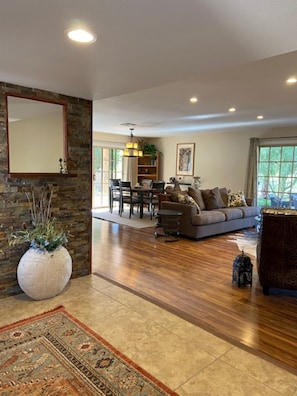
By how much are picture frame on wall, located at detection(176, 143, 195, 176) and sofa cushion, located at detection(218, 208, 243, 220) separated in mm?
3055

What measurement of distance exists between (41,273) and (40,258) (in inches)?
5.5

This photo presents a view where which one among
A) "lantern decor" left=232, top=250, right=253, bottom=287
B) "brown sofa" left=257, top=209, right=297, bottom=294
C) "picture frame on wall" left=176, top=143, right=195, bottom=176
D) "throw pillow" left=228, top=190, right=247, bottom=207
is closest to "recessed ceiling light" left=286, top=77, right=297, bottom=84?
"brown sofa" left=257, top=209, right=297, bottom=294

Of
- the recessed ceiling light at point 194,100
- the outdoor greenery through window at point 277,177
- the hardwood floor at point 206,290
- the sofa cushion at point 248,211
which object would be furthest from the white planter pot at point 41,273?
the outdoor greenery through window at point 277,177

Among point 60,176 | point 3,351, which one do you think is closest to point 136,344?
point 3,351

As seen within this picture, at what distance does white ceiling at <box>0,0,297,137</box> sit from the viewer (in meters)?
1.40

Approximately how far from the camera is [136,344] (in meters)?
2.16

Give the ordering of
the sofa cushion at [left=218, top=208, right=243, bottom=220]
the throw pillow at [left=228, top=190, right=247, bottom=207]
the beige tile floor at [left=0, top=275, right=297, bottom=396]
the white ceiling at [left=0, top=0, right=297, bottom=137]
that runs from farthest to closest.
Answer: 1. the throw pillow at [left=228, top=190, right=247, bottom=207]
2. the sofa cushion at [left=218, top=208, right=243, bottom=220]
3. the beige tile floor at [left=0, top=275, right=297, bottom=396]
4. the white ceiling at [left=0, top=0, right=297, bottom=137]

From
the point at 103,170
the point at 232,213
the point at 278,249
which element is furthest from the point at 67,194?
the point at 103,170

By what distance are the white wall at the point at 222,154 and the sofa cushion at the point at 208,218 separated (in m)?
2.45

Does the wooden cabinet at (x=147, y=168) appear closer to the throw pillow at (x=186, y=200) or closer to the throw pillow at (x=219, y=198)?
the throw pillow at (x=219, y=198)

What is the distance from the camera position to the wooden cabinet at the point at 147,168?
1005 cm

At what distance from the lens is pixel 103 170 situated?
926 centimetres

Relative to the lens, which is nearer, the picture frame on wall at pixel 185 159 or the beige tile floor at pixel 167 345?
the beige tile floor at pixel 167 345

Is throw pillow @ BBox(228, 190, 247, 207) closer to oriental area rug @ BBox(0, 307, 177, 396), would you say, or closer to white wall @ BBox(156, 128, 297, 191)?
white wall @ BBox(156, 128, 297, 191)
